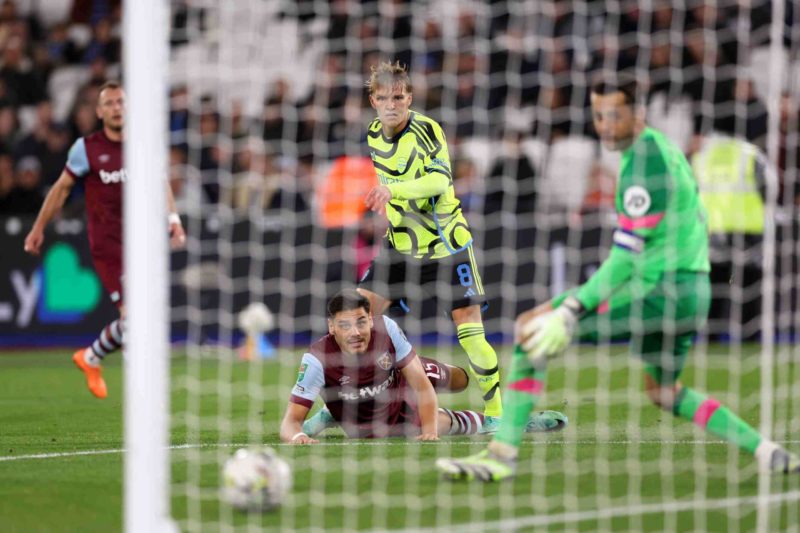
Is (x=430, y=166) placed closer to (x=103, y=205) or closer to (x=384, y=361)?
(x=384, y=361)

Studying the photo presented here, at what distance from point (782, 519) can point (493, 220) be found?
825 cm

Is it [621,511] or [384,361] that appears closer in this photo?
[621,511]

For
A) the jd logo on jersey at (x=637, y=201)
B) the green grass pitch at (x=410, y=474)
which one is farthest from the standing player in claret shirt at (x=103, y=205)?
the jd logo on jersey at (x=637, y=201)

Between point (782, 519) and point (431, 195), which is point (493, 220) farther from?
point (782, 519)

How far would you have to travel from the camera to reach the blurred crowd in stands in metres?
13.5

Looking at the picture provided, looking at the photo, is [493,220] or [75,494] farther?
[493,220]

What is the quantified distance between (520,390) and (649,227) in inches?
36.0

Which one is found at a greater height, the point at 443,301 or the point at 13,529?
the point at 443,301

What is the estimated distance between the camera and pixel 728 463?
6.86 m

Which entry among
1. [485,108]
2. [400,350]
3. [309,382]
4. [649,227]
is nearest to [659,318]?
[649,227]

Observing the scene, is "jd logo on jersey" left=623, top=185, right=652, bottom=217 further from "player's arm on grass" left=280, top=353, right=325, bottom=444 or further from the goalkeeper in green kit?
"player's arm on grass" left=280, top=353, right=325, bottom=444

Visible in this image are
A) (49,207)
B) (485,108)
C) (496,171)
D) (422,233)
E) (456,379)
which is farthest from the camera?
(485,108)

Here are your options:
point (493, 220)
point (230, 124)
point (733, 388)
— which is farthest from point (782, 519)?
point (230, 124)

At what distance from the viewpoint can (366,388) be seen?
307 inches
